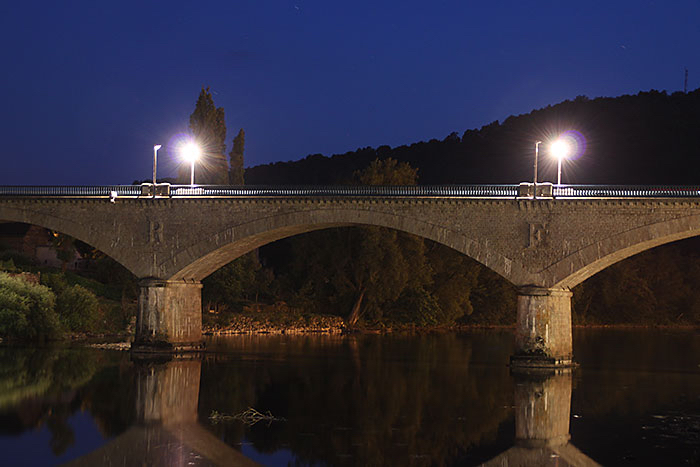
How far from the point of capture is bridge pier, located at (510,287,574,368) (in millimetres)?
33906

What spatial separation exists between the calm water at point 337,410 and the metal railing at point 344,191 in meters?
7.41

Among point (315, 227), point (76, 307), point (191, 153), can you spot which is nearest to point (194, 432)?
point (315, 227)

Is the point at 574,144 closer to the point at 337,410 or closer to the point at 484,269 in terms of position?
the point at 484,269

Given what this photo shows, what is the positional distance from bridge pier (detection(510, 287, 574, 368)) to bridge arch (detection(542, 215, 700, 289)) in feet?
2.44

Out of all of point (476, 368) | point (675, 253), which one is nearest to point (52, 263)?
point (476, 368)

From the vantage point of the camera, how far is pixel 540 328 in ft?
111

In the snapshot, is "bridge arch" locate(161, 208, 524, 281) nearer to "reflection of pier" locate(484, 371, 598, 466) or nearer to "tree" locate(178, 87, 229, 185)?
"reflection of pier" locate(484, 371, 598, 466)

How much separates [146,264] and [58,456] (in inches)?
814

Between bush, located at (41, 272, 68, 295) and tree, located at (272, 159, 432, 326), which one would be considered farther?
tree, located at (272, 159, 432, 326)

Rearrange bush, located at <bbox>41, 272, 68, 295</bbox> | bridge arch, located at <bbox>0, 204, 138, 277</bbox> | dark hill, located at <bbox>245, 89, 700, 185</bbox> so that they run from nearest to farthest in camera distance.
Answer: bridge arch, located at <bbox>0, 204, 138, 277</bbox>
bush, located at <bbox>41, 272, 68, 295</bbox>
dark hill, located at <bbox>245, 89, 700, 185</bbox>

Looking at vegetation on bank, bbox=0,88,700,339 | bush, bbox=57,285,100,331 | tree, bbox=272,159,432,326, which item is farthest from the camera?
tree, bbox=272,159,432,326

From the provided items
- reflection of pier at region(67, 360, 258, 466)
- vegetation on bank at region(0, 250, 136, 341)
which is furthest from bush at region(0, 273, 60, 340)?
reflection of pier at region(67, 360, 258, 466)

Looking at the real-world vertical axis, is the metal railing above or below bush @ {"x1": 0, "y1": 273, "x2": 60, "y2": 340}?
above

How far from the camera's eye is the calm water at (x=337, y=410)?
18.1m
